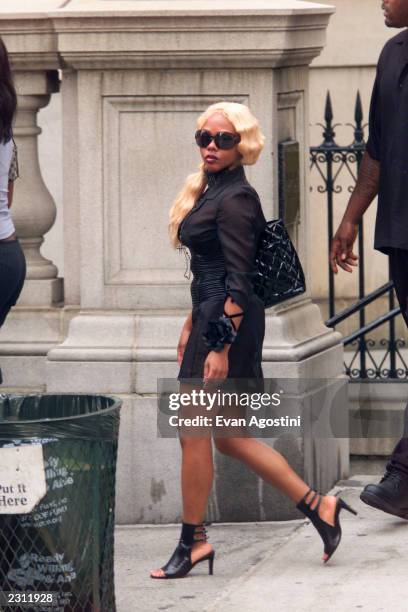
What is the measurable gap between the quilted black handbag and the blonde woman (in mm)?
53

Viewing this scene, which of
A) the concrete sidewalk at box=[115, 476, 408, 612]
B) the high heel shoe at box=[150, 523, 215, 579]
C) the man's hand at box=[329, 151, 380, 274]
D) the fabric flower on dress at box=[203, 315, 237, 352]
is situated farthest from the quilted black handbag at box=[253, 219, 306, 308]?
the concrete sidewalk at box=[115, 476, 408, 612]

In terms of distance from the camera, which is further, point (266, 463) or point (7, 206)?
point (7, 206)

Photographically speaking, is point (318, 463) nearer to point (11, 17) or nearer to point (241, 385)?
point (241, 385)

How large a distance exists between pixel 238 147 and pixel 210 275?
1.54 ft

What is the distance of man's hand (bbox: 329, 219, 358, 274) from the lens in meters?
6.48

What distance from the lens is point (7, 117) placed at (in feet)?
20.5

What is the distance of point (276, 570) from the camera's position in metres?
6.25

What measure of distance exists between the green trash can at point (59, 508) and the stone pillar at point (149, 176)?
170cm

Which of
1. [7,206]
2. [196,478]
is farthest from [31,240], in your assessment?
[196,478]

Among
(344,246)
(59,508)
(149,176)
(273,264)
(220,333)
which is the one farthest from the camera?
(149,176)

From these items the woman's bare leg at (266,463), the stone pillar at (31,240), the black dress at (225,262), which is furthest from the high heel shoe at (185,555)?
the stone pillar at (31,240)

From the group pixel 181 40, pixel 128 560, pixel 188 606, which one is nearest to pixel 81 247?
pixel 181 40

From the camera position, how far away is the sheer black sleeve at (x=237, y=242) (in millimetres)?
5906

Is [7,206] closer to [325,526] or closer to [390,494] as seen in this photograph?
[325,526]
